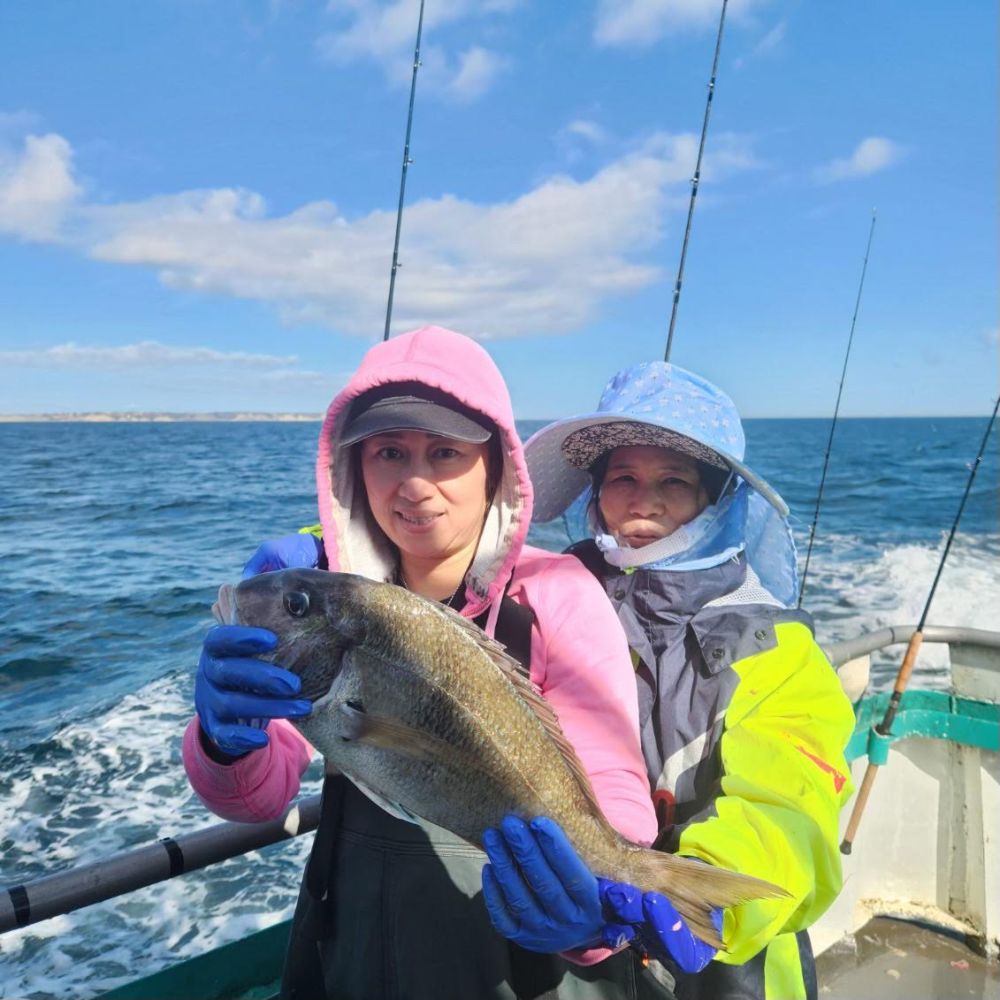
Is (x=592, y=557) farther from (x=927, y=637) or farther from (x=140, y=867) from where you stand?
(x=927, y=637)

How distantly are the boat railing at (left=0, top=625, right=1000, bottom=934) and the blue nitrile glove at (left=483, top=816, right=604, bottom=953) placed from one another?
1.12 metres

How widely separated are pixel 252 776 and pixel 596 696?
41.4 inches

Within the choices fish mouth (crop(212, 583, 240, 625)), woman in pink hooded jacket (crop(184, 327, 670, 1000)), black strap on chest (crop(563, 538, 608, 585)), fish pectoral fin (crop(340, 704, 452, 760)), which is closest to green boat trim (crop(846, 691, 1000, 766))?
black strap on chest (crop(563, 538, 608, 585))

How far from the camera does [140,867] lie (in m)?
2.36

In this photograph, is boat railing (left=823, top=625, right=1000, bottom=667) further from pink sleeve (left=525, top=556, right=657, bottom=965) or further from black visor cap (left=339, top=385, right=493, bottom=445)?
black visor cap (left=339, top=385, right=493, bottom=445)

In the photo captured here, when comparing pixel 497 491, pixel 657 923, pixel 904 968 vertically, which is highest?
pixel 497 491

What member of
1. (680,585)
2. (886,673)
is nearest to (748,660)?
(680,585)

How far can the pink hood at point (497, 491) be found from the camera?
225 centimetres

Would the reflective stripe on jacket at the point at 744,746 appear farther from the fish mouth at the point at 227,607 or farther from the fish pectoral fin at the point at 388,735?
the fish mouth at the point at 227,607

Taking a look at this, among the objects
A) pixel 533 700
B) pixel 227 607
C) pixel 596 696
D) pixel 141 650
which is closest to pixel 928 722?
pixel 596 696

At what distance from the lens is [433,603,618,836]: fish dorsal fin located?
1890 mm

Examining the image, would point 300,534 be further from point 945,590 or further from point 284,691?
point 945,590

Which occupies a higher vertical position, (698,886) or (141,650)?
(698,886)

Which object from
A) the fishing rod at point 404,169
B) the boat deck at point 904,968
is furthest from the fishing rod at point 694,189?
the boat deck at point 904,968
